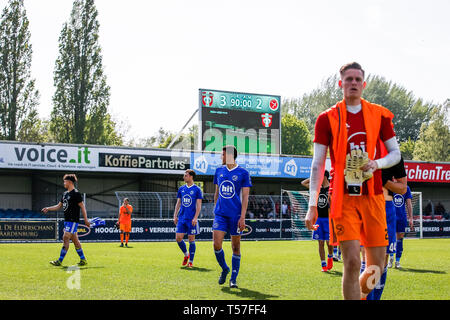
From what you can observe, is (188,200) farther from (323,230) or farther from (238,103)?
(238,103)

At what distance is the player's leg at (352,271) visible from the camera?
461 cm

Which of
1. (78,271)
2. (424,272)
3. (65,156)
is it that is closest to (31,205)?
Result: (65,156)

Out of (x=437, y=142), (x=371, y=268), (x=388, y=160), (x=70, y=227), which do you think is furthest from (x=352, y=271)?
(x=437, y=142)

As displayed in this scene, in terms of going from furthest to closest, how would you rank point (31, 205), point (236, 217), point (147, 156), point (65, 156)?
point (31, 205) < point (147, 156) < point (65, 156) < point (236, 217)

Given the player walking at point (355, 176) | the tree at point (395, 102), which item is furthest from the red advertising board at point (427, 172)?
the tree at point (395, 102)

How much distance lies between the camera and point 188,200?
43.5 ft

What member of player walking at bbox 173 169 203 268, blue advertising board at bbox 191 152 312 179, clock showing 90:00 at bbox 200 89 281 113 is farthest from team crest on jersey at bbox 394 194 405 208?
clock showing 90:00 at bbox 200 89 281 113

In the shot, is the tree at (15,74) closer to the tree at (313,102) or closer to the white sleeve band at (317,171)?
the white sleeve band at (317,171)

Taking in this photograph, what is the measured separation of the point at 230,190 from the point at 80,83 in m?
38.6

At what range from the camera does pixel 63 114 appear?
149ft

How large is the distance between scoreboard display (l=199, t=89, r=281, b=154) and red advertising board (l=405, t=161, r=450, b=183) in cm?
1068

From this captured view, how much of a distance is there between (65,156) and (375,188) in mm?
27315
